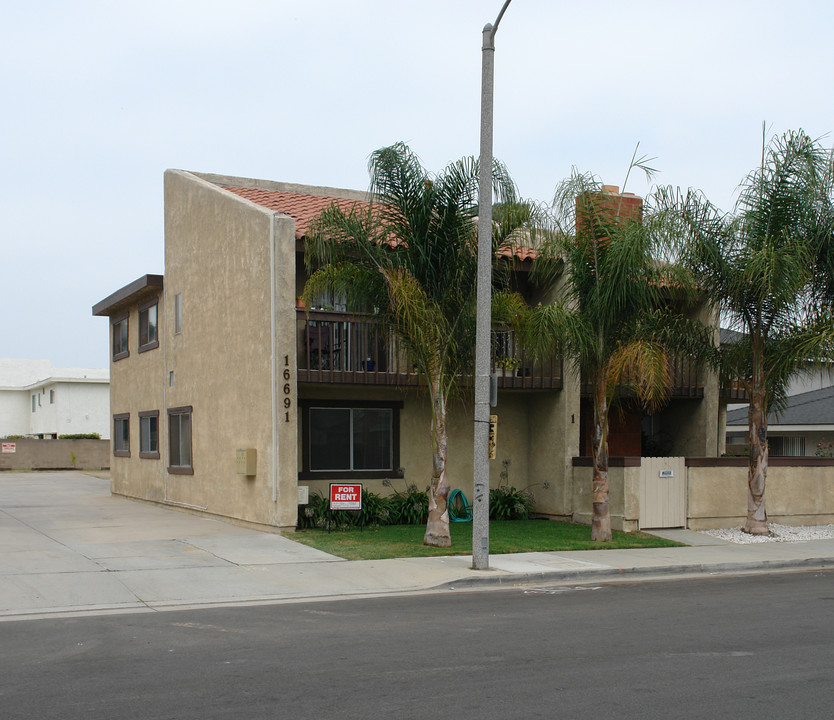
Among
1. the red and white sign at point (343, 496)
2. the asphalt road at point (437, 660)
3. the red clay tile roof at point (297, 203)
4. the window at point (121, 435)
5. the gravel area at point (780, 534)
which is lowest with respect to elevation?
the gravel area at point (780, 534)

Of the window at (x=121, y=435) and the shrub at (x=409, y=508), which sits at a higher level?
the window at (x=121, y=435)

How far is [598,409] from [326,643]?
360 inches

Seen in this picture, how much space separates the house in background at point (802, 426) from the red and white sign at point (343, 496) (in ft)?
49.0

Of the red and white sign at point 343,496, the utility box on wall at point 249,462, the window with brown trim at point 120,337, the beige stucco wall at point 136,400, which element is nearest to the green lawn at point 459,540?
the red and white sign at point 343,496

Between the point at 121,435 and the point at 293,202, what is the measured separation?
10527 mm

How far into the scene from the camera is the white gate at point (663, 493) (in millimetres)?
18609

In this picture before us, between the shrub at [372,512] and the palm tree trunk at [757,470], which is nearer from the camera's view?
the shrub at [372,512]

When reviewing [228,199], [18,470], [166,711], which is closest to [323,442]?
[228,199]

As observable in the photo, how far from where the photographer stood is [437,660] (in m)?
8.02

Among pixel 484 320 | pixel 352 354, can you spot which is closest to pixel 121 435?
pixel 352 354

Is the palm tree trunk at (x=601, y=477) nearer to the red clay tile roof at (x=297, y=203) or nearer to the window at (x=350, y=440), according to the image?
the red clay tile roof at (x=297, y=203)

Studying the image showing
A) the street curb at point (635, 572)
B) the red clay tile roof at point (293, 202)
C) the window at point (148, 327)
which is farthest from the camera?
the window at point (148, 327)

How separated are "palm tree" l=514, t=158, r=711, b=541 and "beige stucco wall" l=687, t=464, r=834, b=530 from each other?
318 centimetres

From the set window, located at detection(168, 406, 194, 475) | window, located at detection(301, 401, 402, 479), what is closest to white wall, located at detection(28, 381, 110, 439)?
window, located at detection(168, 406, 194, 475)
